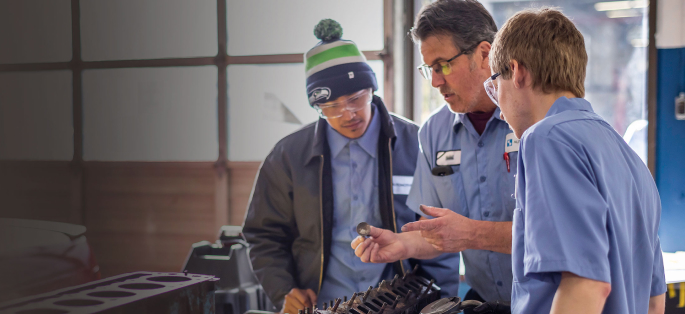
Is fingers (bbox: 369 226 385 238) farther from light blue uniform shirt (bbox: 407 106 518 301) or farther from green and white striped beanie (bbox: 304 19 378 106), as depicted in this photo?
green and white striped beanie (bbox: 304 19 378 106)

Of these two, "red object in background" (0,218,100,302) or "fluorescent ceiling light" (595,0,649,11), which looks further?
"fluorescent ceiling light" (595,0,649,11)

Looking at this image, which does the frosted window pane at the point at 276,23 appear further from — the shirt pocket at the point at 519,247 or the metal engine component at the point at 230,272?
A: the shirt pocket at the point at 519,247

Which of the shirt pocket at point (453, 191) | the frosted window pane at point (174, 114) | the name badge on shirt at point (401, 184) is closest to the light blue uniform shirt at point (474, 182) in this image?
the shirt pocket at point (453, 191)

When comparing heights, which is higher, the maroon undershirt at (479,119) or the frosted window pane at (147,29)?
the frosted window pane at (147,29)

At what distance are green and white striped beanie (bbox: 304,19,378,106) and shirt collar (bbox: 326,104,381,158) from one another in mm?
146

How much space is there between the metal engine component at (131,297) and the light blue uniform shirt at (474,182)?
0.89m

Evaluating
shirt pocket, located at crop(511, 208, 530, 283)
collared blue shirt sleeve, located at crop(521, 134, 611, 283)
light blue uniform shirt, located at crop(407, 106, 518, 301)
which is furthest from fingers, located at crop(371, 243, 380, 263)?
collared blue shirt sleeve, located at crop(521, 134, 611, 283)

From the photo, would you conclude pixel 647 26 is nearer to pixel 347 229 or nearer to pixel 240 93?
pixel 347 229

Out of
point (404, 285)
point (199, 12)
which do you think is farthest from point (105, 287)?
point (199, 12)

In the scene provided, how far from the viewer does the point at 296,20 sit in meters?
3.20

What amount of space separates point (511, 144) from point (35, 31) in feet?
4.32

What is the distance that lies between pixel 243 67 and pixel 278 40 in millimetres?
308

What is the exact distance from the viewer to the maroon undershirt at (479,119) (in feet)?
5.30

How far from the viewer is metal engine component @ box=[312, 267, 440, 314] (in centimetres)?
114
